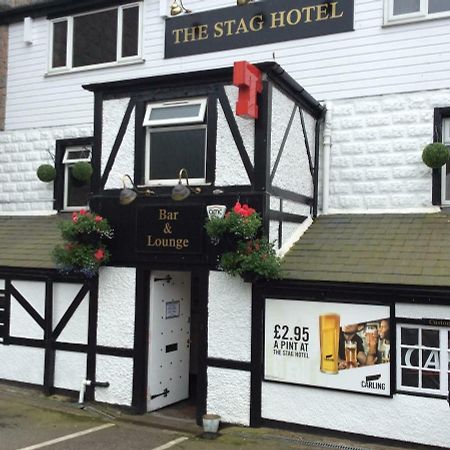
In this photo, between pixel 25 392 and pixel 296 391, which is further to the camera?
pixel 25 392

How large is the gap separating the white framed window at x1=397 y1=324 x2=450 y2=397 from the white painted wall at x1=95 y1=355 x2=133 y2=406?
3792 millimetres

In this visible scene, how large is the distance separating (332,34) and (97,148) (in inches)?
163

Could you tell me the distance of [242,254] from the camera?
25.0ft

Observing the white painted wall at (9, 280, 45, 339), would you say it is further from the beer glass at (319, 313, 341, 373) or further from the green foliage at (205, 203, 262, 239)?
the beer glass at (319, 313, 341, 373)

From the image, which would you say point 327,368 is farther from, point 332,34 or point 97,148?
point 332,34

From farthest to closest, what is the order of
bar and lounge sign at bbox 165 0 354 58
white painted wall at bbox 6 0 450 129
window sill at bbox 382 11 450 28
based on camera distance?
bar and lounge sign at bbox 165 0 354 58 → white painted wall at bbox 6 0 450 129 → window sill at bbox 382 11 450 28

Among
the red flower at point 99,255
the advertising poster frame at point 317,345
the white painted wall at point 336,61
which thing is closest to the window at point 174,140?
the red flower at point 99,255

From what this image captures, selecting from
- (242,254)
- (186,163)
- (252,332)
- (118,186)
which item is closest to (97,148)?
(118,186)

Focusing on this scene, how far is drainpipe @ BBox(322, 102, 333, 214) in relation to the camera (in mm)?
9438

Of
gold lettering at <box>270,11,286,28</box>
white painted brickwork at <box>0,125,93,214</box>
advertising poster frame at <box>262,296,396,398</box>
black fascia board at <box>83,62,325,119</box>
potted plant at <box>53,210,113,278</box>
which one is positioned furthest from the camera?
white painted brickwork at <box>0,125,93,214</box>

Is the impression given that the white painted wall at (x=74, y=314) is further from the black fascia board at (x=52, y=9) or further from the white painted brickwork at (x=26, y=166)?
the black fascia board at (x=52, y=9)

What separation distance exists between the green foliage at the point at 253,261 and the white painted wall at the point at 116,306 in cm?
173

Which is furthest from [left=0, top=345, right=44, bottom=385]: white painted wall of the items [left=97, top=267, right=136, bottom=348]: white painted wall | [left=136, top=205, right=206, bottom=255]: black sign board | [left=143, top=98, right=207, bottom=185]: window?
[left=143, top=98, right=207, bottom=185]: window

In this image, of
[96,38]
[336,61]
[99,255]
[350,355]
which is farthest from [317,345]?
[96,38]
